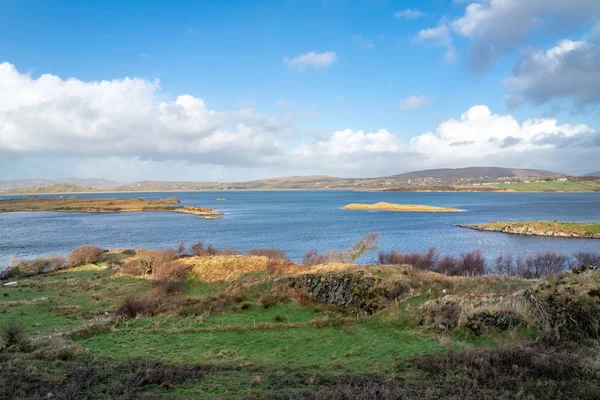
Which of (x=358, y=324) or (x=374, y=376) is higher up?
(x=374, y=376)

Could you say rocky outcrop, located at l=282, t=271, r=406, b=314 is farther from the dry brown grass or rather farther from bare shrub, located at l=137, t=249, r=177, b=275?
bare shrub, located at l=137, t=249, r=177, b=275

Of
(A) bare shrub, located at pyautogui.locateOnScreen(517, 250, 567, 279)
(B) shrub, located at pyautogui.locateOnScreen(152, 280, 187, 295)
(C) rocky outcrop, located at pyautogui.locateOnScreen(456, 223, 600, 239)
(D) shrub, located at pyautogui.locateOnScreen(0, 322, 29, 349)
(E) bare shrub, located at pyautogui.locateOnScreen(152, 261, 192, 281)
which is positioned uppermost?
(D) shrub, located at pyautogui.locateOnScreen(0, 322, 29, 349)

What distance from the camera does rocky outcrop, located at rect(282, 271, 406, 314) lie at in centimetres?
2425

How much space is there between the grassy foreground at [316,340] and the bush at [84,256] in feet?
48.0

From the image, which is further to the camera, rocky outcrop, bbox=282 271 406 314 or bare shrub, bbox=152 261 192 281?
bare shrub, bbox=152 261 192 281

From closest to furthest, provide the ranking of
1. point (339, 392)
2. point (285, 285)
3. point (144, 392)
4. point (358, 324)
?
point (339, 392) < point (144, 392) < point (358, 324) < point (285, 285)

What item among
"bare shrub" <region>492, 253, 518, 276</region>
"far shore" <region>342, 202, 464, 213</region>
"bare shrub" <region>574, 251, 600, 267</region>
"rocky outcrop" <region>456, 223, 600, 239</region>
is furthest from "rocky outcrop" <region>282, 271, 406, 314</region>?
"far shore" <region>342, 202, 464, 213</region>

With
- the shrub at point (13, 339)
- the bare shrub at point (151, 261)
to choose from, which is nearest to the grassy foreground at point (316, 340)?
the shrub at point (13, 339)

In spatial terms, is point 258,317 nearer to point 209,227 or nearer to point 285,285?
point 285,285

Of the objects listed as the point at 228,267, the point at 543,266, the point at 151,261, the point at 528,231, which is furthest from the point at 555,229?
the point at 151,261

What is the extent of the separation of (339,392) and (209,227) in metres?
87.4

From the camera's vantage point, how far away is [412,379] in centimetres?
1184

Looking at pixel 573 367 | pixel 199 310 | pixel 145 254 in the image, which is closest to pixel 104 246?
pixel 145 254

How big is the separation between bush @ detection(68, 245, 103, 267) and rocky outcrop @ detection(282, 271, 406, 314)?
3331 cm
